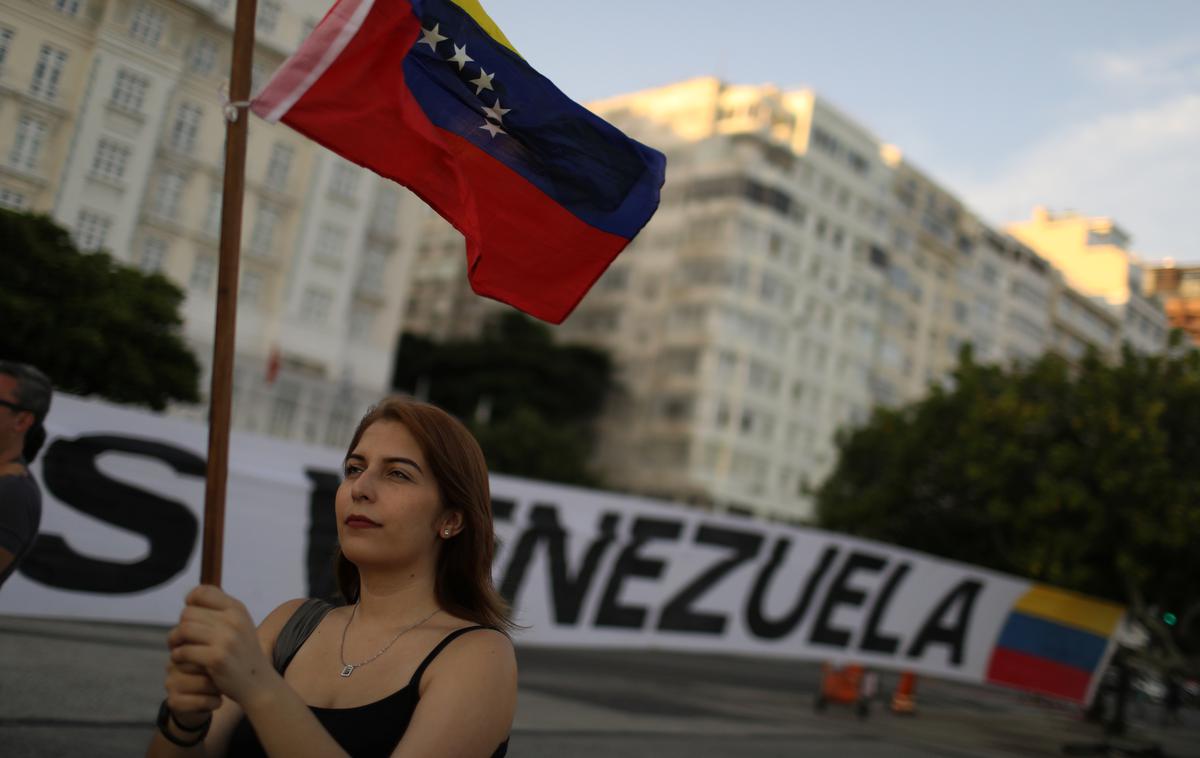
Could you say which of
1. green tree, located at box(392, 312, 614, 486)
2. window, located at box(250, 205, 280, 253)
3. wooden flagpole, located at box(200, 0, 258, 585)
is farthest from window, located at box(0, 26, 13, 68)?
green tree, located at box(392, 312, 614, 486)

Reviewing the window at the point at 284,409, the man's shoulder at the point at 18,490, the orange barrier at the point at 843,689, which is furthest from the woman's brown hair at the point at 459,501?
the window at the point at 284,409

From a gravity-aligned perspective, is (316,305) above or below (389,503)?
above

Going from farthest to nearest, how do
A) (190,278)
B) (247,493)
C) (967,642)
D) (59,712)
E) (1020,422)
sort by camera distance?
(190,278) < (1020,422) < (967,642) < (247,493) < (59,712)

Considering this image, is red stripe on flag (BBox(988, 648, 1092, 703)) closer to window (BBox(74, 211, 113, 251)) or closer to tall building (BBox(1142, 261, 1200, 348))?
tall building (BBox(1142, 261, 1200, 348))

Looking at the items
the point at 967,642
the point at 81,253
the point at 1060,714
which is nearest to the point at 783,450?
the point at 1060,714

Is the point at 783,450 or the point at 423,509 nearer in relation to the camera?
the point at 423,509

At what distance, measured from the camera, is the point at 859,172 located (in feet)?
254

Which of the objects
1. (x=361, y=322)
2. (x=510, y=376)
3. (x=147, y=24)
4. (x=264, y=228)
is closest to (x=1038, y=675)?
(x=147, y=24)

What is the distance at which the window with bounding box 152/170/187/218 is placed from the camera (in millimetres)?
33934

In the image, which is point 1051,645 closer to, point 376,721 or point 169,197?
point 376,721

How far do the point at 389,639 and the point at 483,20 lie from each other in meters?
2.34

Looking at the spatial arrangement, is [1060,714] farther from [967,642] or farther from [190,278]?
[190,278]

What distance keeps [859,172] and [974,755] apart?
6640 centimetres

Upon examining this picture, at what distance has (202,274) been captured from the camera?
43.1 metres
